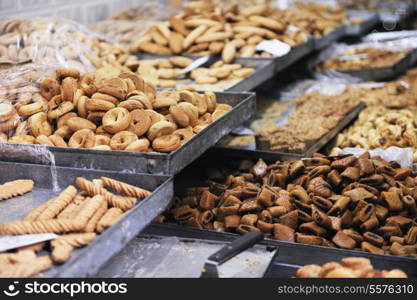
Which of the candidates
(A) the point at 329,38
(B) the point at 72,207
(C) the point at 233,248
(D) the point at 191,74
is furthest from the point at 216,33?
(C) the point at 233,248

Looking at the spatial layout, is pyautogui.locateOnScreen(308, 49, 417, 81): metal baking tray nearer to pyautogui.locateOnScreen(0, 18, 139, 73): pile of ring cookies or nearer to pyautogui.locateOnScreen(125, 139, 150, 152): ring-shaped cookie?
pyautogui.locateOnScreen(0, 18, 139, 73): pile of ring cookies

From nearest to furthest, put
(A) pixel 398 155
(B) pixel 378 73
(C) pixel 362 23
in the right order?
(A) pixel 398 155 < (B) pixel 378 73 < (C) pixel 362 23

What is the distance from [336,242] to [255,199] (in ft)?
1.41

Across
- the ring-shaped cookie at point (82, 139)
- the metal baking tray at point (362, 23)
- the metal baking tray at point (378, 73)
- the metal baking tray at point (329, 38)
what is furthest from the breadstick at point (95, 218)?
the metal baking tray at point (362, 23)

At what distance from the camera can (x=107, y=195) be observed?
204 cm

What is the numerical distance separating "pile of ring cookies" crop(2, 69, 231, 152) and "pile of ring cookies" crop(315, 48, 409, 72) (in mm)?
2849

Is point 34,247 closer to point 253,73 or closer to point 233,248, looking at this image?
point 233,248

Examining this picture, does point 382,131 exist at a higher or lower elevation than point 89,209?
lower

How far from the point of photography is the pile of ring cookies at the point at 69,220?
173 cm

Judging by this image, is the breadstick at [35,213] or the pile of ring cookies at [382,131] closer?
the breadstick at [35,213]

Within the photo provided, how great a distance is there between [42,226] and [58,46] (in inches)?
77.6

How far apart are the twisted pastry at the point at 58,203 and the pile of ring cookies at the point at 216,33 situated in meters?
2.19

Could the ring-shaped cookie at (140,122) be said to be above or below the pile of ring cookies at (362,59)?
above

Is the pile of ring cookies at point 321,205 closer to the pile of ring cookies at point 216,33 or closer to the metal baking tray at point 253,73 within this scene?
the metal baking tray at point 253,73
